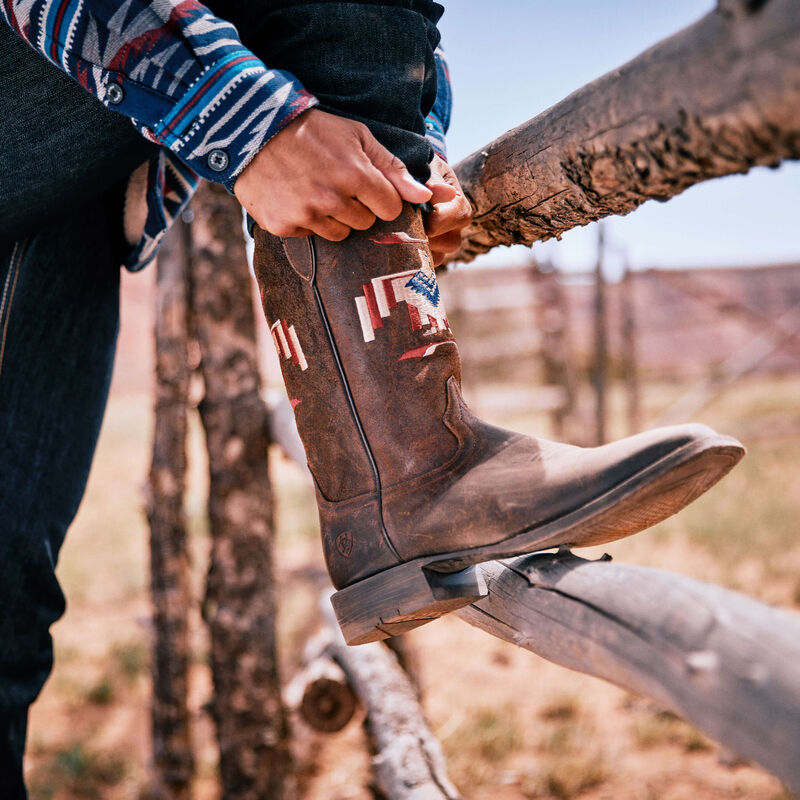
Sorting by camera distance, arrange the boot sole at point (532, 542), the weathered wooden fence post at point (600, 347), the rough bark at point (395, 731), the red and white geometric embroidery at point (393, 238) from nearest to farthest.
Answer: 1. the boot sole at point (532, 542)
2. the red and white geometric embroidery at point (393, 238)
3. the rough bark at point (395, 731)
4. the weathered wooden fence post at point (600, 347)

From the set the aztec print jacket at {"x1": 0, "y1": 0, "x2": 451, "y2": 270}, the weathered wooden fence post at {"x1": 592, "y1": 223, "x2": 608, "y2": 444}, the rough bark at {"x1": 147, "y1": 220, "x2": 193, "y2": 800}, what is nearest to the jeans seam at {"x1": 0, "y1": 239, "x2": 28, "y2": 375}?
the aztec print jacket at {"x1": 0, "y1": 0, "x2": 451, "y2": 270}

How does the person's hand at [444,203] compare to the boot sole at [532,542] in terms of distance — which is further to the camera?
the person's hand at [444,203]

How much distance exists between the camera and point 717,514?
4.01 meters

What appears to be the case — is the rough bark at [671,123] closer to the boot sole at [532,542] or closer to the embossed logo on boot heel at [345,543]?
the boot sole at [532,542]

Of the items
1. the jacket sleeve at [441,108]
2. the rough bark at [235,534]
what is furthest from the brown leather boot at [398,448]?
the rough bark at [235,534]

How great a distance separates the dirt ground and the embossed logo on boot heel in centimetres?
57

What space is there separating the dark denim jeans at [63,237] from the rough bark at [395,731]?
633 mm

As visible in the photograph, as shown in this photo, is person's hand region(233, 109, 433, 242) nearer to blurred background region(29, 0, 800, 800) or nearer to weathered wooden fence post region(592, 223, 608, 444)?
blurred background region(29, 0, 800, 800)

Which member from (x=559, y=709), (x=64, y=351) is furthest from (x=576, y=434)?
(x=64, y=351)

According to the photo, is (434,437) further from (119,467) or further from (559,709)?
(119,467)

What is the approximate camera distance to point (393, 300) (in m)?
0.76

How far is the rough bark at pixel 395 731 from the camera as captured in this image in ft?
4.00

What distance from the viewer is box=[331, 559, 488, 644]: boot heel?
722 mm

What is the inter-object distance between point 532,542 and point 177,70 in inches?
23.7
